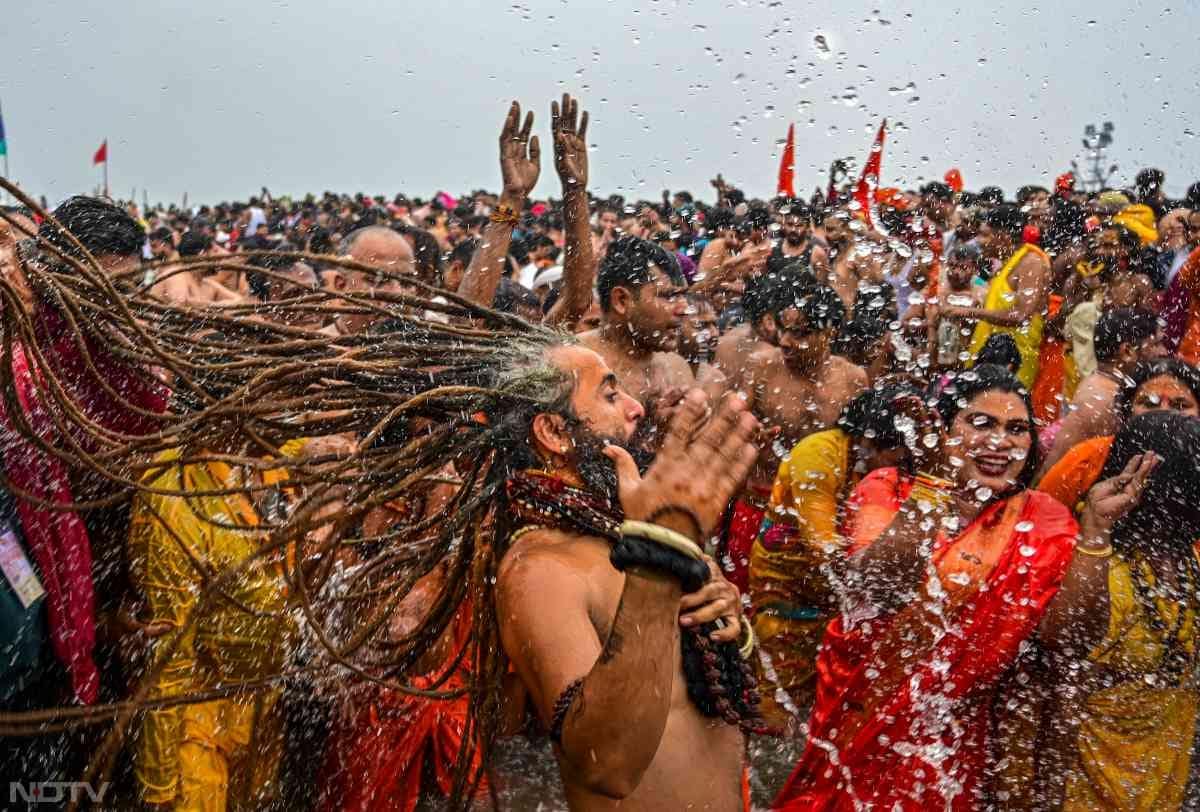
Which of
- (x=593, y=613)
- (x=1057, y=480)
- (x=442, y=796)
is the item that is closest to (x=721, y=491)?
(x=593, y=613)

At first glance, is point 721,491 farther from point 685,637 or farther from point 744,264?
point 744,264

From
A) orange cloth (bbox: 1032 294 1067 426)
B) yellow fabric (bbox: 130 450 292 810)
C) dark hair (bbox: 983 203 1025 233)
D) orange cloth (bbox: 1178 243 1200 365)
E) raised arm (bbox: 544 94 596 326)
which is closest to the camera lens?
yellow fabric (bbox: 130 450 292 810)

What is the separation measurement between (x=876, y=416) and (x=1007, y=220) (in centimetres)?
365

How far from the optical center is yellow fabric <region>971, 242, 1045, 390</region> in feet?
21.7

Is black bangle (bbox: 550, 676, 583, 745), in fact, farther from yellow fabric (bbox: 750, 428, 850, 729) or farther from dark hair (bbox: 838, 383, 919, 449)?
dark hair (bbox: 838, 383, 919, 449)

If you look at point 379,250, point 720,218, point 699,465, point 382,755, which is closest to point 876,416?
point 382,755

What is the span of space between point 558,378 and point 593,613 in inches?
24.9

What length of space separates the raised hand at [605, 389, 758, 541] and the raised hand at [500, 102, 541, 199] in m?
2.71

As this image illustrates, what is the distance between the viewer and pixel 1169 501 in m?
3.26

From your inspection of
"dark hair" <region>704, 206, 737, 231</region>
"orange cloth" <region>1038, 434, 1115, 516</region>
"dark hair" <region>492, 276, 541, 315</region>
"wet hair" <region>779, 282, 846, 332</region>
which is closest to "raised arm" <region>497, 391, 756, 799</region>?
"orange cloth" <region>1038, 434, 1115, 516</region>

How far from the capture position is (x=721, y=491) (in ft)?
6.37

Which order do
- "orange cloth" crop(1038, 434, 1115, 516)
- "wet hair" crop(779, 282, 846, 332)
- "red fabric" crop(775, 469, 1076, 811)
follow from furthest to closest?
"wet hair" crop(779, 282, 846, 332) → "orange cloth" crop(1038, 434, 1115, 516) → "red fabric" crop(775, 469, 1076, 811)

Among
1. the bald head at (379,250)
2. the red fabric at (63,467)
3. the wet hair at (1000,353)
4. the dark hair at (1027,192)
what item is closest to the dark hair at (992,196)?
the dark hair at (1027,192)

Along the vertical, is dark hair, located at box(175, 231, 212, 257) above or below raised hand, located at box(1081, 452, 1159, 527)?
above
